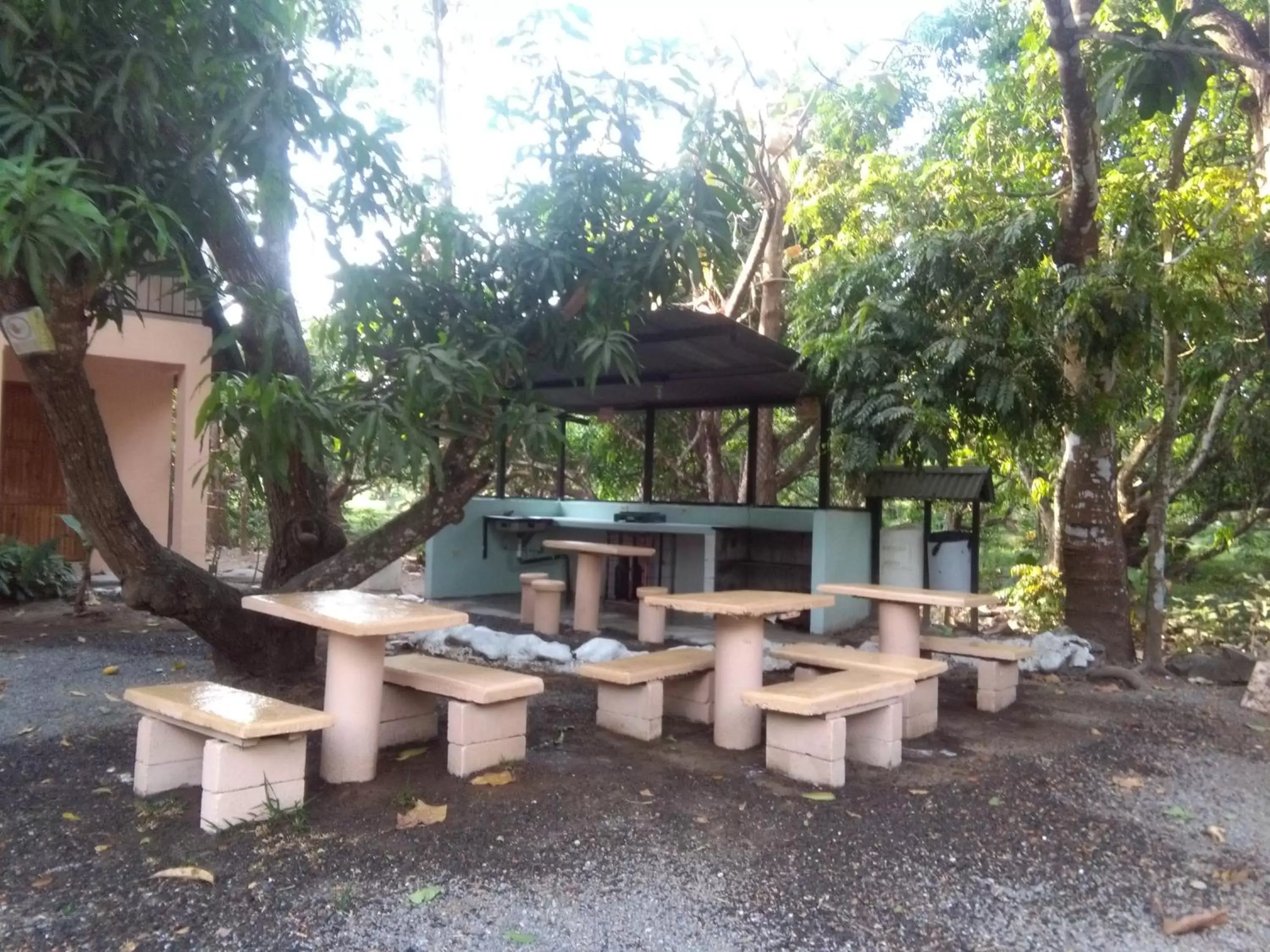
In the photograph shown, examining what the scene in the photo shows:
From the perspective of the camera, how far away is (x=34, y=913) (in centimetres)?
307

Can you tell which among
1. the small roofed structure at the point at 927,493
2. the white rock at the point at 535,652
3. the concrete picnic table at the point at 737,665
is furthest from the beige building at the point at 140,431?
the concrete picnic table at the point at 737,665

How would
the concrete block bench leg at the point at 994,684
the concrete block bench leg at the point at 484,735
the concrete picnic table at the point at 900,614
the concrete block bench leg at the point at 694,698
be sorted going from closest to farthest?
1. the concrete block bench leg at the point at 484,735
2. the concrete block bench leg at the point at 694,698
3. the concrete block bench leg at the point at 994,684
4. the concrete picnic table at the point at 900,614

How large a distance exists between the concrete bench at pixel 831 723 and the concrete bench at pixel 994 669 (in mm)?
1421

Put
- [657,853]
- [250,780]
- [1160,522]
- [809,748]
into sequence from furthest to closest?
1. [1160,522]
2. [809,748]
3. [250,780]
4. [657,853]

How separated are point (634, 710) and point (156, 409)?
927 centimetres

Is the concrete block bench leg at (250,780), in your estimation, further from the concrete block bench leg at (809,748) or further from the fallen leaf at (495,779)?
the concrete block bench leg at (809,748)

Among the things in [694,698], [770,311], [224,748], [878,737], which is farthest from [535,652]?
[770,311]

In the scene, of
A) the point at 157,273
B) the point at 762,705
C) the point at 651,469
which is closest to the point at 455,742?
the point at 762,705

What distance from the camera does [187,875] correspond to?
330 centimetres

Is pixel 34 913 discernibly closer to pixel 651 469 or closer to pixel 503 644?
pixel 503 644

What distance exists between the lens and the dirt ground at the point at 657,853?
120 inches

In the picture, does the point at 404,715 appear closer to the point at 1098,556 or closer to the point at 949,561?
the point at 1098,556

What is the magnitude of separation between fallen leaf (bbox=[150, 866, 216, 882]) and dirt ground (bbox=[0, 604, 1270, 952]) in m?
0.03

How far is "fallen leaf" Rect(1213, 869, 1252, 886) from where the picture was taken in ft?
11.8
